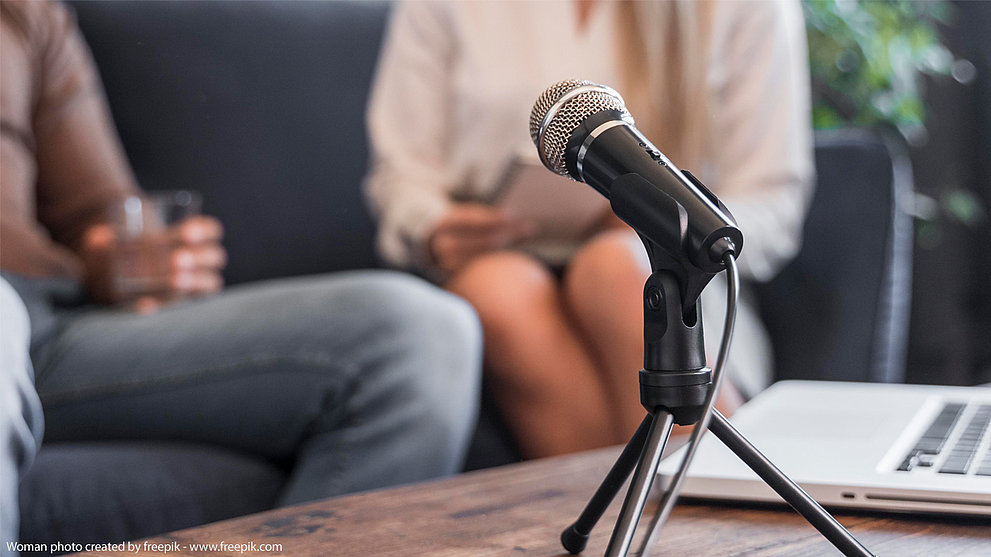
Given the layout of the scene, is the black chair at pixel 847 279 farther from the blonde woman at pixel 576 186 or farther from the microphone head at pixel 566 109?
the microphone head at pixel 566 109

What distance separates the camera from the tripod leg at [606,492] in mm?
343

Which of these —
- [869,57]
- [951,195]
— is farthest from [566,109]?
[951,195]

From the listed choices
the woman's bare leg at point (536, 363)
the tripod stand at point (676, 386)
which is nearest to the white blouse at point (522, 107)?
the woman's bare leg at point (536, 363)

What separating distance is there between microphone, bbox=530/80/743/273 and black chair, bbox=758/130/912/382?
85 centimetres

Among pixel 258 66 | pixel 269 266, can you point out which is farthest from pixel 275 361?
pixel 258 66

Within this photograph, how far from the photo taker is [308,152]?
1371 mm

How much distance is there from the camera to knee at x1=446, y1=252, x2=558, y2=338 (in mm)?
958

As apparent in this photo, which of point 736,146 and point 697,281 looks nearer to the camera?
point 697,281

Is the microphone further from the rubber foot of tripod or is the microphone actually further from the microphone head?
the rubber foot of tripod

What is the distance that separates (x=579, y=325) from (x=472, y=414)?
0.69 ft

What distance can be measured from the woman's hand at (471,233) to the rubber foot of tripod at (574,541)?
23.9 inches

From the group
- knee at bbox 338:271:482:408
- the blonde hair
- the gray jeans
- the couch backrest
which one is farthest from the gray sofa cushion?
the couch backrest

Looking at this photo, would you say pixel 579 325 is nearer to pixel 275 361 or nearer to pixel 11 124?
pixel 275 361

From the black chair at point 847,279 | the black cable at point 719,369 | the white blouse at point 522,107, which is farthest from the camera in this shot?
the black chair at point 847,279
